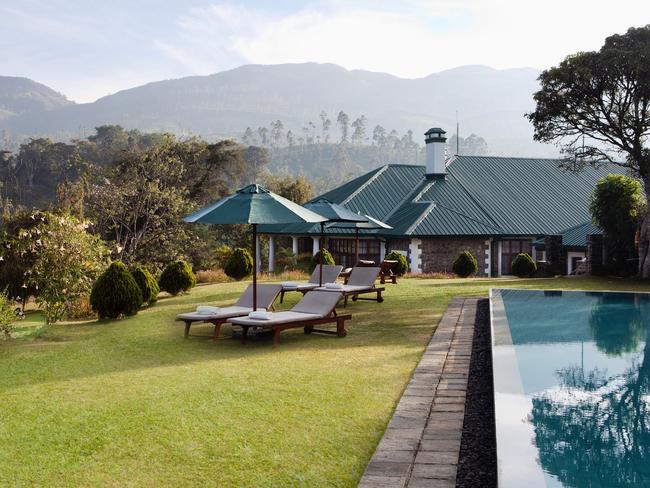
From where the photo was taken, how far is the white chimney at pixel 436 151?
3438cm

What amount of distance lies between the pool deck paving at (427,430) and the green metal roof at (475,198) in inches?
830

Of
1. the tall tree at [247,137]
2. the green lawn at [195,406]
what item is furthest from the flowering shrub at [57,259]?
the tall tree at [247,137]

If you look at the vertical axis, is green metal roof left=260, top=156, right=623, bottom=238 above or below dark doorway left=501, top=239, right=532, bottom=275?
above

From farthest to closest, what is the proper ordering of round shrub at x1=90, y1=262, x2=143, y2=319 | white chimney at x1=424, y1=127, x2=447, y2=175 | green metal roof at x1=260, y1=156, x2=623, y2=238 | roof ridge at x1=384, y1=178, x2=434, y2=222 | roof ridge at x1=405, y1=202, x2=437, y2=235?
white chimney at x1=424, y1=127, x2=447, y2=175
roof ridge at x1=384, y1=178, x2=434, y2=222
green metal roof at x1=260, y1=156, x2=623, y2=238
roof ridge at x1=405, y1=202, x2=437, y2=235
round shrub at x1=90, y1=262, x2=143, y2=319

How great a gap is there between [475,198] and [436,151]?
11.5 feet

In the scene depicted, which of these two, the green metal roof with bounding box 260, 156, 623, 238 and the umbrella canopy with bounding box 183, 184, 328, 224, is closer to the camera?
the umbrella canopy with bounding box 183, 184, 328, 224

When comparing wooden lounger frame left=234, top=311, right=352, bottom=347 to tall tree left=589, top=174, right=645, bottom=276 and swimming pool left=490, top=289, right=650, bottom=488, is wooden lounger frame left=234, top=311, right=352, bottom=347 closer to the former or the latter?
swimming pool left=490, top=289, right=650, bottom=488

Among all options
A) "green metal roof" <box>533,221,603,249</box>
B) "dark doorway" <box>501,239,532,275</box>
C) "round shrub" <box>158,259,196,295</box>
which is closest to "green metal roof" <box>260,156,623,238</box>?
"dark doorway" <box>501,239,532,275</box>

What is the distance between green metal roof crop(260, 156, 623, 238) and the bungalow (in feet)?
0.17

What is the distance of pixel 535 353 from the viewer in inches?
325

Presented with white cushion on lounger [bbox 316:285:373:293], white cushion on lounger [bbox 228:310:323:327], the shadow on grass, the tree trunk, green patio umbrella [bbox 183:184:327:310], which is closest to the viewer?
the shadow on grass

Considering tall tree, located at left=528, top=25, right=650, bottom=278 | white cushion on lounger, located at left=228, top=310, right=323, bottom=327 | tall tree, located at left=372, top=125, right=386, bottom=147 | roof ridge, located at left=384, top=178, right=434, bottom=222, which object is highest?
tall tree, located at left=372, top=125, right=386, bottom=147

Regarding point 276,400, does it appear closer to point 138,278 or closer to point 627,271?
point 138,278

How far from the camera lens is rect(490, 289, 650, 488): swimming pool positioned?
419cm
